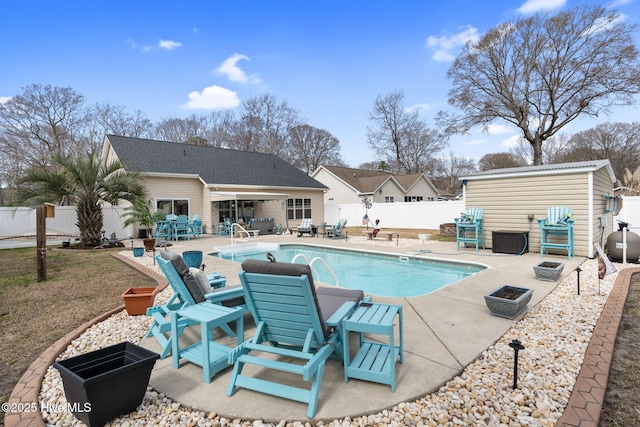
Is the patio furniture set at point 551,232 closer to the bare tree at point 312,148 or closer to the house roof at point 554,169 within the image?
the house roof at point 554,169

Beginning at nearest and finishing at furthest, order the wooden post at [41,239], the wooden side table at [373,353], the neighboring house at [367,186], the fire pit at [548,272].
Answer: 1. the wooden side table at [373,353]
2. the fire pit at [548,272]
3. the wooden post at [41,239]
4. the neighboring house at [367,186]

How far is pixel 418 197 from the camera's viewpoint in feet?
95.0

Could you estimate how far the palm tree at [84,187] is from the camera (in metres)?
10.3

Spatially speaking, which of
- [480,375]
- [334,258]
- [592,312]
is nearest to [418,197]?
[334,258]

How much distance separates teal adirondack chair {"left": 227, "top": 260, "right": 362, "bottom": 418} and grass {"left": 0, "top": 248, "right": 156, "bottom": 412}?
6.59 ft

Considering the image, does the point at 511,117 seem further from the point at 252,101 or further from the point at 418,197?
the point at 252,101

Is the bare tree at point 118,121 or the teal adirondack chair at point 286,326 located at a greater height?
the bare tree at point 118,121

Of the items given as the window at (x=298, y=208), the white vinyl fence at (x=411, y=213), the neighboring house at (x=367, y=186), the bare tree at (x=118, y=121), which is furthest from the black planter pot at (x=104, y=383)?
the bare tree at (x=118, y=121)

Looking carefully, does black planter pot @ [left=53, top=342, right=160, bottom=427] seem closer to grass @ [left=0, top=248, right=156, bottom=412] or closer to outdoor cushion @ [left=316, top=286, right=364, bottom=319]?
grass @ [left=0, top=248, right=156, bottom=412]

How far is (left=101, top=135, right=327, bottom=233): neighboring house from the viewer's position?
15.8 m

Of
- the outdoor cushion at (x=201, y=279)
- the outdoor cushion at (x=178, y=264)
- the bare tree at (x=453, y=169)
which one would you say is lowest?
the outdoor cushion at (x=201, y=279)

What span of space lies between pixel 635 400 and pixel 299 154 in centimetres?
3396

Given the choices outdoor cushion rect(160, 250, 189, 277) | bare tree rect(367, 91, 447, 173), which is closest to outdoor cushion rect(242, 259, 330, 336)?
outdoor cushion rect(160, 250, 189, 277)

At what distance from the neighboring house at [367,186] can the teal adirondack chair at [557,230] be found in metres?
16.3
